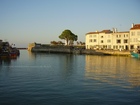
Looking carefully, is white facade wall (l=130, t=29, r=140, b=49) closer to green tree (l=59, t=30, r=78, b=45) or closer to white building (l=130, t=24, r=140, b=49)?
white building (l=130, t=24, r=140, b=49)

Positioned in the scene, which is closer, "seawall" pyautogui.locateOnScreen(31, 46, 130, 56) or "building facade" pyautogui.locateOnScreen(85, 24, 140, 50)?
"seawall" pyautogui.locateOnScreen(31, 46, 130, 56)

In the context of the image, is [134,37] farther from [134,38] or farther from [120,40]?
[120,40]

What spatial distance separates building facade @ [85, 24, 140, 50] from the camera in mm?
104562

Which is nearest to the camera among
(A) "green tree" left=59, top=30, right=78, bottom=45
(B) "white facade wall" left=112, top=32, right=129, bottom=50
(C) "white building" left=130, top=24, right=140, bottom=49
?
(C) "white building" left=130, top=24, right=140, bottom=49

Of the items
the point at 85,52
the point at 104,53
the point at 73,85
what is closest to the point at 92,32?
the point at 85,52

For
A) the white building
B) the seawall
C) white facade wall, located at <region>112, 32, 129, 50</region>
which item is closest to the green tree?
the seawall

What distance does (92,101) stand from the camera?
1791cm

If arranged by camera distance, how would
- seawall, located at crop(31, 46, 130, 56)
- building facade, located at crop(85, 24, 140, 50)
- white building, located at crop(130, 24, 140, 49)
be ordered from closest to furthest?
seawall, located at crop(31, 46, 130, 56) → white building, located at crop(130, 24, 140, 49) → building facade, located at crop(85, 24, 140, 50)

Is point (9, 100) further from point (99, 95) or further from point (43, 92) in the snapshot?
point (99, 95)

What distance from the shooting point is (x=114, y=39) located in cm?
11375

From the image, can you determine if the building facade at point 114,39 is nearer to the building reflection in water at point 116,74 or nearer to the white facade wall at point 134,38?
the white facade wall at point 134,38

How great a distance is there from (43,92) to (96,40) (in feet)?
341

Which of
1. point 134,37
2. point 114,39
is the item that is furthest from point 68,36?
point 134,37

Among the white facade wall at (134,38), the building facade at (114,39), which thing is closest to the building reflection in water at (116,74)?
the white facade wall at (134,38)
